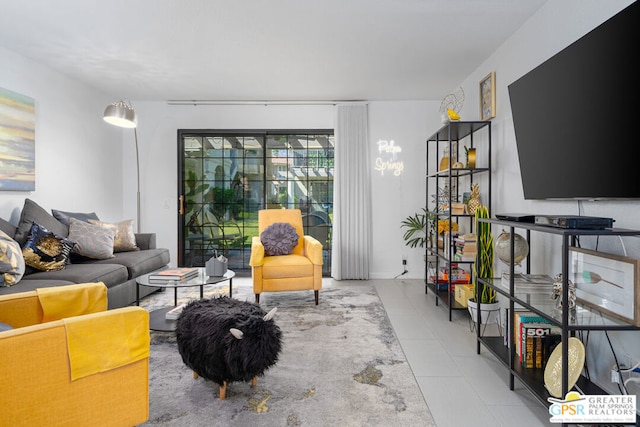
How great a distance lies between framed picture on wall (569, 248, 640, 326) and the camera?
4.90 feet

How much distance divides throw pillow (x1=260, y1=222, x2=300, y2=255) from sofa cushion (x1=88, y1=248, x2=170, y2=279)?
1170 millimetres

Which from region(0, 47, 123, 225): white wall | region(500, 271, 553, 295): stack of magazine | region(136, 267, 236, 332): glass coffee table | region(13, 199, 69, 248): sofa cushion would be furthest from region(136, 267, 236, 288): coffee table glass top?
region(500, 271, 553, 295): stack of magazine

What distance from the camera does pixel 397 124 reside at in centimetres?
500

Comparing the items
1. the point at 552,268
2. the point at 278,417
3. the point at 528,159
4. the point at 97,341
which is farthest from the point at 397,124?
the point at 97,341

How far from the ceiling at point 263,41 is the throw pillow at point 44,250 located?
5.48 feet

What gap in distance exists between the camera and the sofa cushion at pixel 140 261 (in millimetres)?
3461

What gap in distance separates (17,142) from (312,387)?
11.2 feet

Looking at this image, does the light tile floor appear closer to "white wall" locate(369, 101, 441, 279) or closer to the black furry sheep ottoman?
the black furry sheep ottoman

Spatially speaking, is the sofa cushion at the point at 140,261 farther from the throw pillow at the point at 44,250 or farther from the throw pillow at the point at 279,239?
the throw pillow at the point at 279,239

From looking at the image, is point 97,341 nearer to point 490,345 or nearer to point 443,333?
point 490,345

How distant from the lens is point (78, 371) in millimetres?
1360

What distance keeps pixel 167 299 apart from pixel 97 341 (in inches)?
103

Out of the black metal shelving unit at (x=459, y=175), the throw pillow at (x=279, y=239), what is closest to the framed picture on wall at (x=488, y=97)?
the black metal shelving unit at (x=459, y=175)

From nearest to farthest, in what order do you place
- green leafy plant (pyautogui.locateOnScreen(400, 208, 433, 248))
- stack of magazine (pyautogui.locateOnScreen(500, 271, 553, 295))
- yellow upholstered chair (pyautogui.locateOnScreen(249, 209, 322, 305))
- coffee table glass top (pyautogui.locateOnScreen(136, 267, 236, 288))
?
stack of magazine (pyautogui.locateOnScreen(500, 271, 553, 295)) → coffee table glass top (pyautogui.locateOnScreen(136, 267, 236, 288)) → yellow upholstered chair (pyautogui.locateOnScreen(249, 209, 322, 305)) → green leafy plant (pyautogui.locateOnScreen(400, 208, 433, 248))
